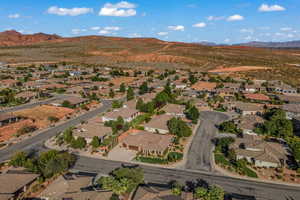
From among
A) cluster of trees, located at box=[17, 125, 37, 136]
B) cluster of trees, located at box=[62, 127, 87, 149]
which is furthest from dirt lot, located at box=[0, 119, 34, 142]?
cluster of trees, located at box=[62, 127, 87, 149]

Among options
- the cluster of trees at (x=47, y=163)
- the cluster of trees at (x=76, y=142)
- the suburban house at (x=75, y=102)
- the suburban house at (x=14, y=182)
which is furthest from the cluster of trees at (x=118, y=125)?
the suburban house at (x=75, y=102)

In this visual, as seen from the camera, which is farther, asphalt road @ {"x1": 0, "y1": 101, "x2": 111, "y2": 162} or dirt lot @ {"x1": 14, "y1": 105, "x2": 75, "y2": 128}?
dirt lot @ {"x1": 14, "y1": 105, "x2": 75, "y2": 128}

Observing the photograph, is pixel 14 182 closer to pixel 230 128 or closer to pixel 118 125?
pixel 118 125

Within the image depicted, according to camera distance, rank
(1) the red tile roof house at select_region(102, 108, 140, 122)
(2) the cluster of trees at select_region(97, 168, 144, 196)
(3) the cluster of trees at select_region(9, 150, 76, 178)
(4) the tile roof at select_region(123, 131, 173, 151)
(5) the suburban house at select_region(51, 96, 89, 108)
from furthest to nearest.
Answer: (5) the suburban house at select_region(51, 96, 89, 108)
(1) the red tile roof house at select_region(102, 108, 140, 122)
(4) the tile roof at select_region(123, 131, 173, 151)
(3) the cluster of trees at select_region(9, 150, 76, 178)
(2) the cluster of trees at select_region(97, 168, 144, 196)

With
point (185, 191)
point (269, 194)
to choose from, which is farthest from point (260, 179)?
point (185, 191)

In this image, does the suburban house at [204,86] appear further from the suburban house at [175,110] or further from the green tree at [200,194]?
the green tree at [200,194]

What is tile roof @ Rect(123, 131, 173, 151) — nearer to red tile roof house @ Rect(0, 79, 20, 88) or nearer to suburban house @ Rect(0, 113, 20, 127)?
suburban house @ Rect(0, 113, 20, 127)
